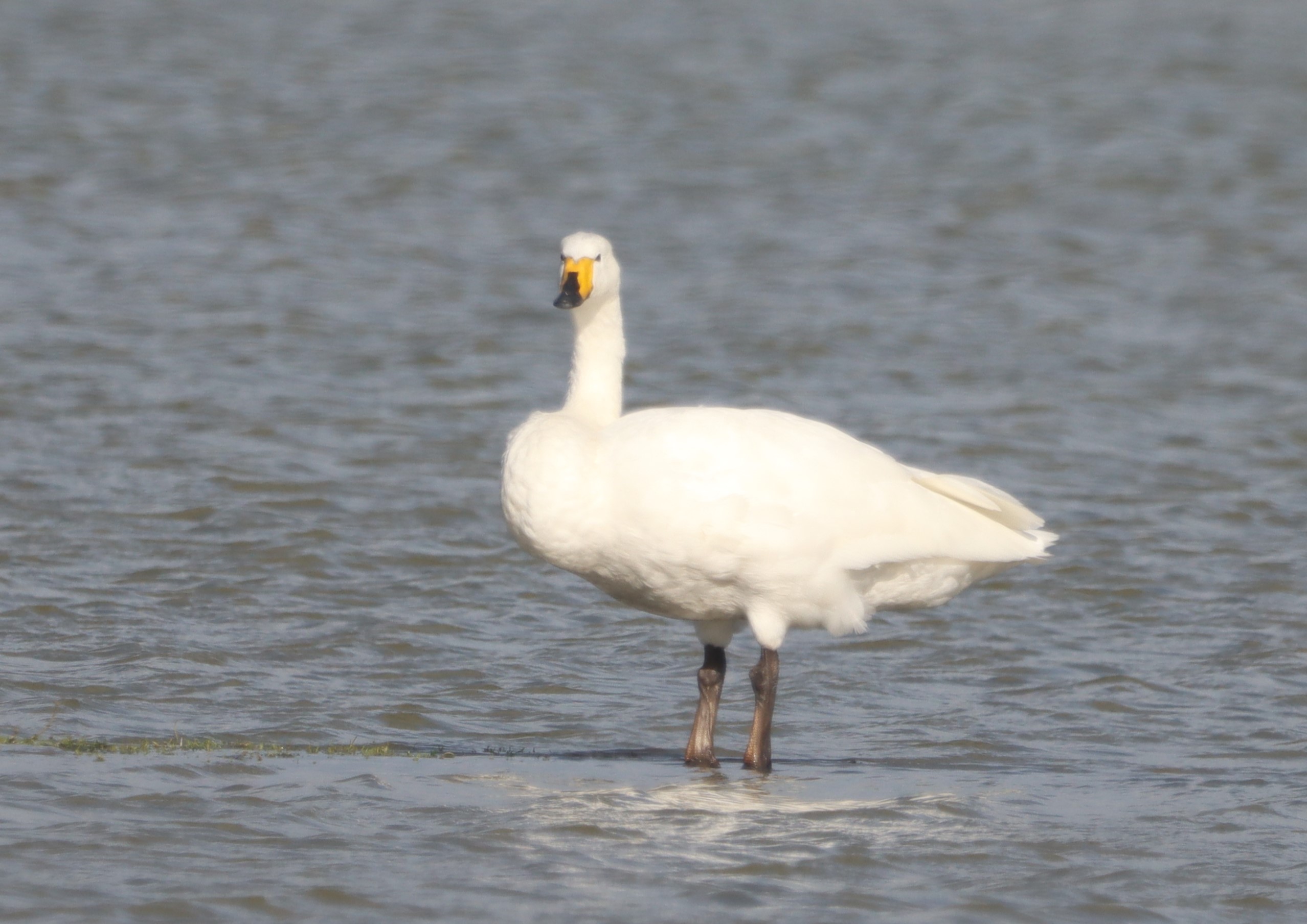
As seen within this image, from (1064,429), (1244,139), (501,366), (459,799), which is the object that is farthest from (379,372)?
(1244,139)

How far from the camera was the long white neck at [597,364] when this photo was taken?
23.8 feet

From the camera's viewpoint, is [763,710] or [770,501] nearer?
[770,501]

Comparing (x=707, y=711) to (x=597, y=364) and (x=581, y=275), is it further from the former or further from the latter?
(x=581, y=275)

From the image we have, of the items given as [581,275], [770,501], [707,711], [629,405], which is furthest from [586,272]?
[629,405]

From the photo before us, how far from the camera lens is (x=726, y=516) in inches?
262

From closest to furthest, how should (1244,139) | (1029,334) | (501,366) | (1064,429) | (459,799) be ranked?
1. (459,799)
2. (1064,429)
3. (501,366)
4. (1029,334)
5. (1244,139)

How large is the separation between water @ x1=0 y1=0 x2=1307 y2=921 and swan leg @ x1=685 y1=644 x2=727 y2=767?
155mm

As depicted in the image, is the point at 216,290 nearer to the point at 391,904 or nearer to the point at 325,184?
the point at 325,184

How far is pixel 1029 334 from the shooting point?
1527 centimetres

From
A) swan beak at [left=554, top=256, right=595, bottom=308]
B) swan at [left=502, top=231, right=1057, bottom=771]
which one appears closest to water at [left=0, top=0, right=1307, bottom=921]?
swan at [left=502, top=231, right=1057, bottom=771]

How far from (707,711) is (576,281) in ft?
5.45

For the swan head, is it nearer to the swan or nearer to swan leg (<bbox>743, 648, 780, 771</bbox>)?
the swan

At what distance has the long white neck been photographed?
7.25 m

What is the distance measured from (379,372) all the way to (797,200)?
23.4ft
